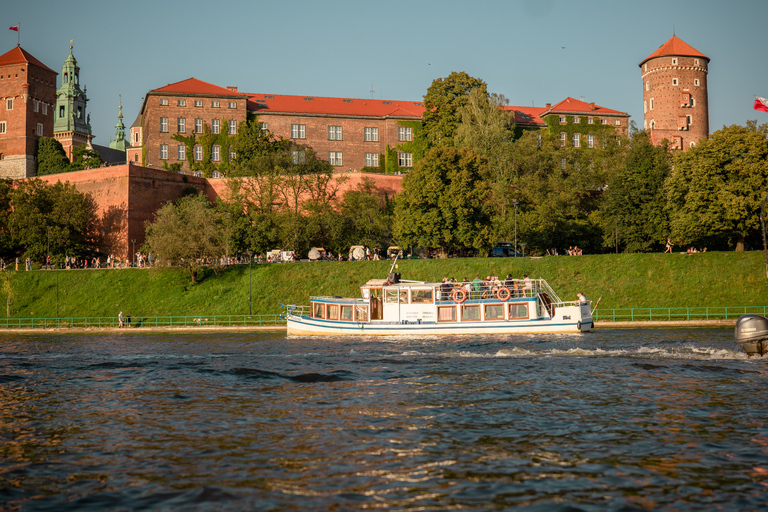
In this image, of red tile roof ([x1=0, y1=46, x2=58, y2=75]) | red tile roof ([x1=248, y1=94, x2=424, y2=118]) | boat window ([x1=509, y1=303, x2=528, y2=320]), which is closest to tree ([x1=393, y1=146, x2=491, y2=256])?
boat window ([x1=509, y1=303, x2=528, y2=320])

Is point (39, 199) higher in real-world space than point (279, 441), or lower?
higher

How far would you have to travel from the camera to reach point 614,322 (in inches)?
1634

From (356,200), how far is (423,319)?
3498cm

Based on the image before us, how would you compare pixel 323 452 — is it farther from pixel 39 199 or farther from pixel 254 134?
pixel 254 134

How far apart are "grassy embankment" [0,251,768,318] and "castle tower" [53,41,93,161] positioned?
79.7 m

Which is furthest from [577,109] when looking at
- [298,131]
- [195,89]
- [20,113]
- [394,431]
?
[394,431]

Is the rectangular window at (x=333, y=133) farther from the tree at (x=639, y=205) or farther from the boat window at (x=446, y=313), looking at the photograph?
the boat window at (x=446, y=313)

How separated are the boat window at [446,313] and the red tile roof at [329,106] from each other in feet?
190

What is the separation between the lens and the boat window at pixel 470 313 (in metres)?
36.9

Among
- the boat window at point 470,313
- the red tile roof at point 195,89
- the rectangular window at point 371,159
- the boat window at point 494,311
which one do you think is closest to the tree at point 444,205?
the boat window at point 470,313

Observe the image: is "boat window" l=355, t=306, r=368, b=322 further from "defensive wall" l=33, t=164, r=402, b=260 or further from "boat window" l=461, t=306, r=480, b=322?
"defensive wall" l=33, t=164, r=402, b=260

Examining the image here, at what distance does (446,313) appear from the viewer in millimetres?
37125

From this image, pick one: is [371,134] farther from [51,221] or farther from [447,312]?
[447,312]

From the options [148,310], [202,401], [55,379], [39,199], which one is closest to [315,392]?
[202,401]
